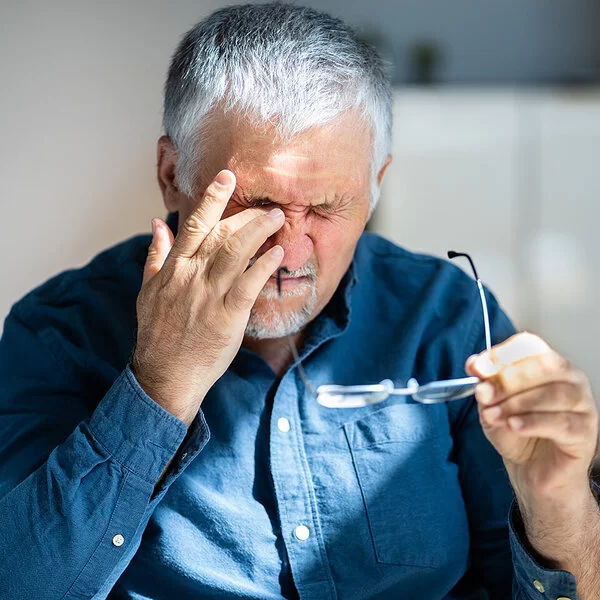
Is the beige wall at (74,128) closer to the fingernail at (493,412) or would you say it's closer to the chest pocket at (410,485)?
the chest pocket at (410,485)

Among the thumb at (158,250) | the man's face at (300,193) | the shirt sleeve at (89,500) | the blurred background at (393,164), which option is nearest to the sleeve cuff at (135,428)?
the shirt sleeve at (89,500)

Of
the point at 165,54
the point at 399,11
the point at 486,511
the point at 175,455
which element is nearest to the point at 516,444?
the point at 486,511

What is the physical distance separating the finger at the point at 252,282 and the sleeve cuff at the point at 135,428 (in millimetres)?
183

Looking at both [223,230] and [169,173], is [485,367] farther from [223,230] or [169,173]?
[169,173]

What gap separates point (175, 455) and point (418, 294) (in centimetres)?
58

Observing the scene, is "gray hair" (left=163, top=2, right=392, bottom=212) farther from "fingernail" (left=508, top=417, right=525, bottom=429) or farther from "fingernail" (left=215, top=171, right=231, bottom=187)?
"fingernail" (left=508, top=417, right=525, bottom=429)

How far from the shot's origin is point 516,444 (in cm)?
116

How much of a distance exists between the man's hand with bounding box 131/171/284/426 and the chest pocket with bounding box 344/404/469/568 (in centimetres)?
34

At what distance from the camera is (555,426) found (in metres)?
1.08

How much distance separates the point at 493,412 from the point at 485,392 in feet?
0.10

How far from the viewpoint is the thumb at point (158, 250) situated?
1337 mm

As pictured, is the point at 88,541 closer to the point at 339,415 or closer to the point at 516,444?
the point at 339,415

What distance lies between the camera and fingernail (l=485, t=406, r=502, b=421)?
1.09m

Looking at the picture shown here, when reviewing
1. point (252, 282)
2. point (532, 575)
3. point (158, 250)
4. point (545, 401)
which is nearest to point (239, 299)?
point (252, 282)
